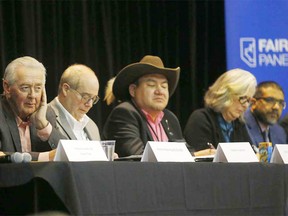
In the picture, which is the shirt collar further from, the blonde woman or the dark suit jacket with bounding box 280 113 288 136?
the dark suit jacket with bounding box 280 113 288 136

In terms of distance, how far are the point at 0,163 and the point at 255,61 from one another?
323 centimetres

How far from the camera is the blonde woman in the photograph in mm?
4867

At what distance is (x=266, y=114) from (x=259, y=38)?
0.68 meters

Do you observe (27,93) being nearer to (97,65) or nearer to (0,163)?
(0,163)

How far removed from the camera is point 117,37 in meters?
6.04

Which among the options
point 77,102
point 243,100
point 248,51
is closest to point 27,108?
point 77,102

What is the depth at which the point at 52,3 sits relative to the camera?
5.73m

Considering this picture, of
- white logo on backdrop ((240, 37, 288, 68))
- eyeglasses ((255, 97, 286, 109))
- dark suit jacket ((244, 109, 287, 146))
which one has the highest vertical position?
white logo on backdrop ((240, 37, 288, 68))

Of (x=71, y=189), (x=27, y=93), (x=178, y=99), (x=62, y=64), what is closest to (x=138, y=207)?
(x=71, y=189)

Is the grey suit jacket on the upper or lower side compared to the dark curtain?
lower

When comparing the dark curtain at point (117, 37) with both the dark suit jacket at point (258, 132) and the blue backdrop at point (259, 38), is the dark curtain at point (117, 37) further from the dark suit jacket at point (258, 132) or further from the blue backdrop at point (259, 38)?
the dark suit jacket at point (258, 132)

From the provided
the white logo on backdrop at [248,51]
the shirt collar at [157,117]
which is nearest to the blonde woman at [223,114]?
the shirt collar at [157,117]

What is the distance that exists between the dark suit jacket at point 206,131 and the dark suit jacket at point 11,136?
1243 millimetres

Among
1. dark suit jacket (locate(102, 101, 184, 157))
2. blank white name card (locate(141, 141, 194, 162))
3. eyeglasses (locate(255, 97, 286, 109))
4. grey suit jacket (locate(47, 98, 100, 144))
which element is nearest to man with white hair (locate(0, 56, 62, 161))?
grey suit jacket (locate(47, 98, 100, 144))
